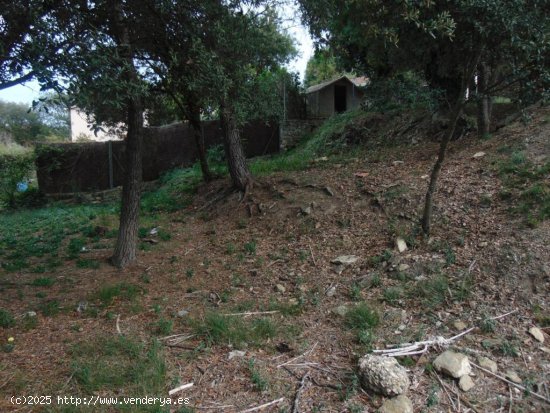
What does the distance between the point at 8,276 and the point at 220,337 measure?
3411mm

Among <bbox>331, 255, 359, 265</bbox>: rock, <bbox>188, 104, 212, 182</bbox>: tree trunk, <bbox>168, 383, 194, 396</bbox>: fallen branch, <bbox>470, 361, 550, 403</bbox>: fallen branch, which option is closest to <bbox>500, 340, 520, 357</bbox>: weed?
<bbox>470, 361, 550, 403</bbox>: fallen branch

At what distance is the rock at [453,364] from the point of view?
9.43ft

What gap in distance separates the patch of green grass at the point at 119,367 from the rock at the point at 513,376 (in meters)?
2.45

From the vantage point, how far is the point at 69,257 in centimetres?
580

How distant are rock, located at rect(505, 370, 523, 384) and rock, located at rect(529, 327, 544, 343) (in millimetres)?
490

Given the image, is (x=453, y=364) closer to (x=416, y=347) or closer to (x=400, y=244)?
(x=416, y=347)

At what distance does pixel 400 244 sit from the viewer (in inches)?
186

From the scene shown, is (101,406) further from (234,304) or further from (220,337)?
(234,304)

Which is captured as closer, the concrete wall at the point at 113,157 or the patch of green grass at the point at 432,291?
the patch of green grass at the point at 432,291

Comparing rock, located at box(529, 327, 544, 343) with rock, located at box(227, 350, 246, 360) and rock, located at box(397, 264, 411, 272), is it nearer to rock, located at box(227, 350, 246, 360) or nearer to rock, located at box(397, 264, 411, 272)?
rock, located at box(397, 264, 411, 272)

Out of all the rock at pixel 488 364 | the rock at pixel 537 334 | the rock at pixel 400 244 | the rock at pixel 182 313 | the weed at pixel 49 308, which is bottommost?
the rock at pixel 488 364

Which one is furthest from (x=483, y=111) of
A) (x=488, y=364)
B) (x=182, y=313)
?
(x=182, y=313)

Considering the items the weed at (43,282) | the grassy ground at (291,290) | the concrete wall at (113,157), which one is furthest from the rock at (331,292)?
the concrete wall at (113,157)

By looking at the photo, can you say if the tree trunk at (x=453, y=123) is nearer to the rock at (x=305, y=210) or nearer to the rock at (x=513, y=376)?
the rock at (x=305, y=210)
